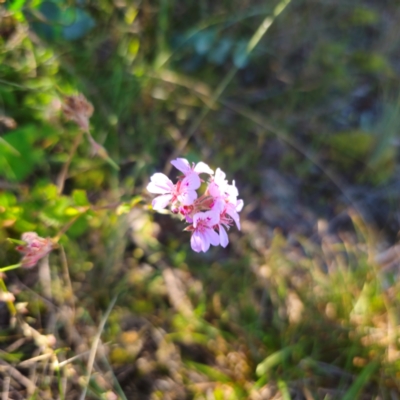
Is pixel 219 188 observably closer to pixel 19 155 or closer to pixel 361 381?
pixel 19 155

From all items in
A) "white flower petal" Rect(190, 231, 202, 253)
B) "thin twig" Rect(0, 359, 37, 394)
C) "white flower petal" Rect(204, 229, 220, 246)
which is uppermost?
"white flower petal" Rect(204, 229, 220, 246)

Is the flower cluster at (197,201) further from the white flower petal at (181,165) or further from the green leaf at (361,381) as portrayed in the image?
the green leaf at (361,381)

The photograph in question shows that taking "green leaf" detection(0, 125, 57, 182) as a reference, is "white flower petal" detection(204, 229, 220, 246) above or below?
below

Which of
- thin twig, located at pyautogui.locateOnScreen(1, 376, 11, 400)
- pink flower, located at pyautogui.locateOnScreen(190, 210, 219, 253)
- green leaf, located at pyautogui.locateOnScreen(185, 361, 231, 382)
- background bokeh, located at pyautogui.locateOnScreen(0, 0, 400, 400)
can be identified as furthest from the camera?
green leaf, located at pyautogui.locateOnScreen(185, 361, 231, 382)

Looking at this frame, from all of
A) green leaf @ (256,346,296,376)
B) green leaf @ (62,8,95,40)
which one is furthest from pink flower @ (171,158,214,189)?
green leaf @ (62,8,95,40)

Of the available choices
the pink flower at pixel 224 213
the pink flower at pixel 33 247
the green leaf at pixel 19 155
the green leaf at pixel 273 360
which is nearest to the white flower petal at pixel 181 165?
the pink flower at pixel 224 213

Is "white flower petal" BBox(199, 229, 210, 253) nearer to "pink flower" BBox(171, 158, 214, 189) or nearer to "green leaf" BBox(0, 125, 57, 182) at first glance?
"pink flower" BBox(171, 158, 214, 189)

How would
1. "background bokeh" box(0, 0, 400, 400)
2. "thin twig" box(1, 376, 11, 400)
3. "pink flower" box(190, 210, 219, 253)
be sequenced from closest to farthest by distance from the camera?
"pink flower" box(190, 210, 219, 253)
"thin twig" box(1, 376, 11, 400)
"background bokeh" box(0, 0, 400, 400)

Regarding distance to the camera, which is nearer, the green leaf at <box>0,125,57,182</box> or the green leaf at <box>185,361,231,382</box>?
the green leaf at <box>0,125,57,182</box>

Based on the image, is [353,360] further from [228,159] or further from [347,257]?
[228,159]

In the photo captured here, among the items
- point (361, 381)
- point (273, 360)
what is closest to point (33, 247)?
point (273, 360)
